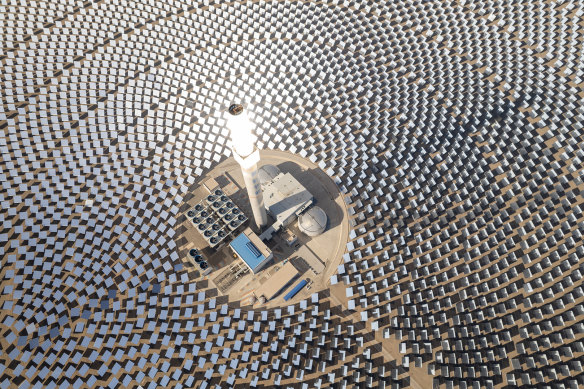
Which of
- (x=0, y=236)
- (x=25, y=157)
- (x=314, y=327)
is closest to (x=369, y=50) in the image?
(x=314, y=327)

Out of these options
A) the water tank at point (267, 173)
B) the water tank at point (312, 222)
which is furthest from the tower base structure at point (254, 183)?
the water tank at point (267, 173)

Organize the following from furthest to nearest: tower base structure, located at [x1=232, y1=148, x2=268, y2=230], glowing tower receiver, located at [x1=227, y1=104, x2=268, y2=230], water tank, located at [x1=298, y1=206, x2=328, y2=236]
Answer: water tank, located at [x1=298, y1=206, x2=328, y2=236] → tower base structure, located at [x1=232, y1=148, x2=268, y2=230] → glowing tower receiver, located at [x1=227, y1=104, x2=268, y2=230]

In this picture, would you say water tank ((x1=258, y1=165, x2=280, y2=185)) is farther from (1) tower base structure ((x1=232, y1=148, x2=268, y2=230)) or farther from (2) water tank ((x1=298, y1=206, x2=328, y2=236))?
(2) water tank ((x1=298, y1=206, x2=328, y2=236))

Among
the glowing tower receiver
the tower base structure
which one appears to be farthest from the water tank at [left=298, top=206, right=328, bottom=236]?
the glowing tower receiver

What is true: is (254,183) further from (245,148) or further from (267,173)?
(267,173)

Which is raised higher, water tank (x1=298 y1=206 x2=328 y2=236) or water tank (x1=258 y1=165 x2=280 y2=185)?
water tank (x1=258 y1=165 x2=280 y2=185)

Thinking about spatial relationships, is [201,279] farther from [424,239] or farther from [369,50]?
[369,50]

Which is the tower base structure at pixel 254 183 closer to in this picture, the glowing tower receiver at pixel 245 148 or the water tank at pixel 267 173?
the glowing tower receiver at pixel 245 148
